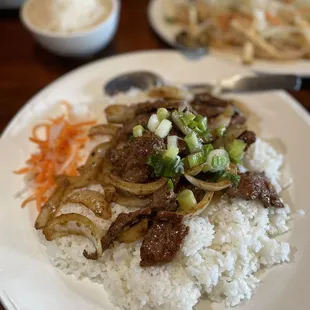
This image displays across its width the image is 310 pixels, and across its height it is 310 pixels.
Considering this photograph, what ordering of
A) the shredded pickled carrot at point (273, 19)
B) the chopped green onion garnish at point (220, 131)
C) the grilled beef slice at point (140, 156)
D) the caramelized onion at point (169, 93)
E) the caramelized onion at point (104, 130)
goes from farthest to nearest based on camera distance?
the shredded pickled carrot at point (273, 19) → the caramelized onion at point (169, 93) → the caramelized onion at point (104, 130) → the chopped green onion garnish at point (220, 131) → the grilled beef slice at point (140, 156)

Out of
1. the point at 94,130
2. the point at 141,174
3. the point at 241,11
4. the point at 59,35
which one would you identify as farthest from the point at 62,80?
the point at 241,11

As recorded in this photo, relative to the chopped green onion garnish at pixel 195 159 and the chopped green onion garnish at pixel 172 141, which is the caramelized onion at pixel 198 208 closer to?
the chopped green onion garnish at pixel 195 159

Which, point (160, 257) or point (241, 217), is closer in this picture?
point (160, 257)

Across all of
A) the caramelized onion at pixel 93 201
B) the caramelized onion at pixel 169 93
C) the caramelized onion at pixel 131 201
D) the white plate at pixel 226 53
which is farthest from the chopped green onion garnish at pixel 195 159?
the white plate at pixel 226 53

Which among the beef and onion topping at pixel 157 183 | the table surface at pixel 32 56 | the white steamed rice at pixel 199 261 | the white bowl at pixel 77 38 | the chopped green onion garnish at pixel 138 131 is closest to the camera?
the white steamed rice at pixel 199 261

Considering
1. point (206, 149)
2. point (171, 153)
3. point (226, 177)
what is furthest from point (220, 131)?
point (171, 153)

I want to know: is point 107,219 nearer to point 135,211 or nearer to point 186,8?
point 135,211

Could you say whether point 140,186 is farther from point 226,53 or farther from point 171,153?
point 226,53
